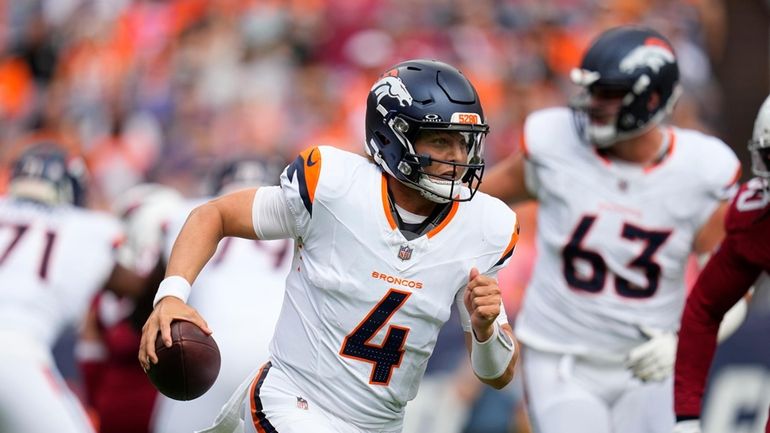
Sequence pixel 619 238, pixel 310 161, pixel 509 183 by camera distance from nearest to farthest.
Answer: pixel 310 161
pixel 619 238
pixel 509 183

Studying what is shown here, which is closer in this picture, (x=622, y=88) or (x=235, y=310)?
(x=622, y=88)

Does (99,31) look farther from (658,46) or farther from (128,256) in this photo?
(658,46)

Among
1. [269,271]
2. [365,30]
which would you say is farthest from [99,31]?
[269,271]

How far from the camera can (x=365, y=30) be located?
11766 millimetres

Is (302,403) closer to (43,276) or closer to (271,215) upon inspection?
(271,215)

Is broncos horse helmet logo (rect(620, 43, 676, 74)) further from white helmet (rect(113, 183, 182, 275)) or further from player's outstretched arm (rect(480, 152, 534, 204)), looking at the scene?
white helmet (rect(113, 183, 182, 275))

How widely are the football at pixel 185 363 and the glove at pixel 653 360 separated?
1.86m

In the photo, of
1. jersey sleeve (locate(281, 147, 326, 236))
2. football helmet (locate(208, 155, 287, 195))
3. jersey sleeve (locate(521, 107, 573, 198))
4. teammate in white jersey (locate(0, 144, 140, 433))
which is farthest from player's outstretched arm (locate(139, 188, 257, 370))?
football helmet (locate(208, 155, 287, 195))

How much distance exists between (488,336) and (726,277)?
95cm

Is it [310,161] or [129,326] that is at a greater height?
[310,161]

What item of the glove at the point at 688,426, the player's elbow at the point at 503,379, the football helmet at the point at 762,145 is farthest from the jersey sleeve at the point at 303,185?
the glove at the point at 688,426

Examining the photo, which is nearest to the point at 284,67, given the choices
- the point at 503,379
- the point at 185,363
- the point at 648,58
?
the point at 648,58

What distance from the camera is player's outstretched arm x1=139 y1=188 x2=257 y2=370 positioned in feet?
11.7

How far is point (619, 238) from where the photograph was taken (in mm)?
5051
